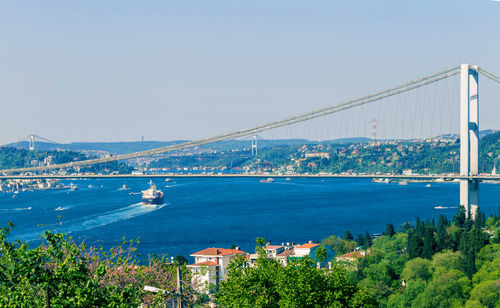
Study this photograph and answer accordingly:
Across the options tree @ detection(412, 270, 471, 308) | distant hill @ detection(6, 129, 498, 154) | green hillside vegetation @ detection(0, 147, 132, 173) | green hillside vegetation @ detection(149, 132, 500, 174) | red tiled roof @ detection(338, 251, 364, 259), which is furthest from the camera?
distant hill @ detection(6, 129, 498, 154)

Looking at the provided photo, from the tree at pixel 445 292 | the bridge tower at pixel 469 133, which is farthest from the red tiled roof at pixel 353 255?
the bridge tower at pixel 469 133

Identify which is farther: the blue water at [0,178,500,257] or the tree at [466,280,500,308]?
the blue water at [0,178,500,257]

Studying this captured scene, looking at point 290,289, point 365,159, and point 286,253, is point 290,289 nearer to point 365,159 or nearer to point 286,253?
point 286,253

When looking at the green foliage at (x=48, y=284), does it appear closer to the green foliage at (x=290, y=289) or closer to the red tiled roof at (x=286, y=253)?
the green foliage at (x=290, y=289)

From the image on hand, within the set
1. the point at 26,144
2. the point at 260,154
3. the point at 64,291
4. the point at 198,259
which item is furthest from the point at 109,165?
the point at 64,291

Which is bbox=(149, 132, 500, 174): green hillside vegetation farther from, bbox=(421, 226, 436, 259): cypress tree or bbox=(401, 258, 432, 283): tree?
bbox=(401, 258, 432, 283): tree

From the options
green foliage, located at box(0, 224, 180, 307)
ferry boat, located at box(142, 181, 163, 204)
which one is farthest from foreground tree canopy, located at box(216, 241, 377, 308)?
ferry boat, located at box(142, 181, 163, 204)
